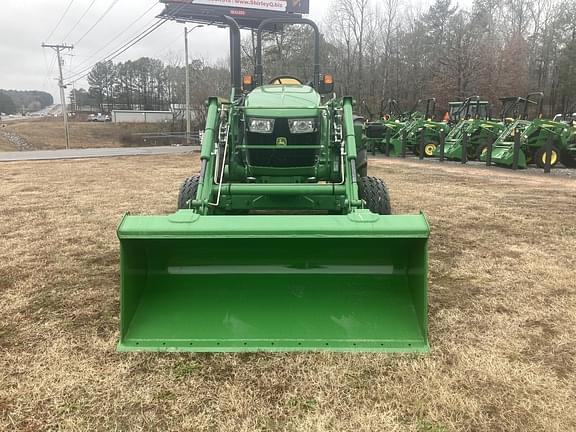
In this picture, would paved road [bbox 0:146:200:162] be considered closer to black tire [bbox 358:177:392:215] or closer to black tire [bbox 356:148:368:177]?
black tire [bbox 356:148:368:177]

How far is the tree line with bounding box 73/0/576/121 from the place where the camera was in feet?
110

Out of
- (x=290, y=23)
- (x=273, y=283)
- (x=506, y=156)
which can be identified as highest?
(x=290, y=23)

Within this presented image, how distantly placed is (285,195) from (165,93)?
248 feet

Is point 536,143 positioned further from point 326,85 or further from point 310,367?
point 310,367

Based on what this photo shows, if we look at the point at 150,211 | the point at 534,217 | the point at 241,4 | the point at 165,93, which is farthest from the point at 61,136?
the point at 534,217

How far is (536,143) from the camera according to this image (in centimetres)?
1348

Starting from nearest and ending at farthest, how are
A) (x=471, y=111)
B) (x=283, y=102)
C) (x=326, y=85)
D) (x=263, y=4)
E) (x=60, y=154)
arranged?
(x=283, y=102) → (x=326, y=85) → (x=471, y=111) → (x=60, y=154) → (x=263, y=4)

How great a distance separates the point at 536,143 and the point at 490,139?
118cm

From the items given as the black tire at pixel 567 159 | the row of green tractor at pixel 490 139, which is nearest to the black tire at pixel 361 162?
the row of green tractor at pixel 490 139

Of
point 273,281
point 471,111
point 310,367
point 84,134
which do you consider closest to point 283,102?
point 273,281

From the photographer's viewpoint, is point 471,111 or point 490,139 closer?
point 490,139

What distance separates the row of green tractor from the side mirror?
5.55m

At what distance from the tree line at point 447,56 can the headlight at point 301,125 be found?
26961mm

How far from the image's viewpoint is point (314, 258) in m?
3.10
